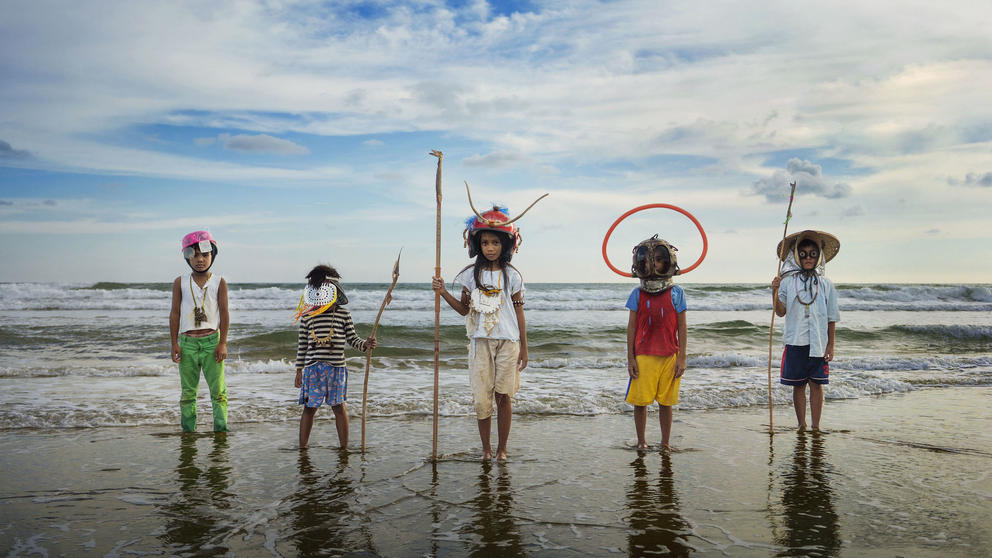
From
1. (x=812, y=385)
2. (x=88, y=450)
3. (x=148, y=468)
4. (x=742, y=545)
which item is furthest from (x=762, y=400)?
(x=88, y=450)

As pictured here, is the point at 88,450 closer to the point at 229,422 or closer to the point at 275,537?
the point at 229,422

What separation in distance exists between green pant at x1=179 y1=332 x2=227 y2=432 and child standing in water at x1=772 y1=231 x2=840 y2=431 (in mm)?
5460

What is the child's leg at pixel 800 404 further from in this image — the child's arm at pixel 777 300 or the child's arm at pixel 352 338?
the child's arm at pixel 352 338

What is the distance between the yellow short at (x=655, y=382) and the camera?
17.8 feet

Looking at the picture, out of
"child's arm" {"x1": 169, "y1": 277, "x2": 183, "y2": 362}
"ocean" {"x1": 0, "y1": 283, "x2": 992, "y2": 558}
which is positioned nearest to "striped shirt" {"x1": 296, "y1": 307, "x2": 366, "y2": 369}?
"ocean" {"x1": 0, "y1": 283, "x2": 992, "y2": 558}

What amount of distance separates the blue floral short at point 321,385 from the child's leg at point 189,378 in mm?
1406

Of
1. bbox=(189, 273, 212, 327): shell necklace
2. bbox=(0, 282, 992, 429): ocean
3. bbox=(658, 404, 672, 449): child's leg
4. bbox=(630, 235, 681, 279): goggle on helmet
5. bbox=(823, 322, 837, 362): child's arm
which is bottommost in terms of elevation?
bbox=(0, 282, 992, 429): ocean

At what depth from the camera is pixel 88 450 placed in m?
5.69

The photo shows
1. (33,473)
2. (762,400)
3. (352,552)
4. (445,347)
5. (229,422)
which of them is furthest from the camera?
(445,347)

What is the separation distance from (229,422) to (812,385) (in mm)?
6189

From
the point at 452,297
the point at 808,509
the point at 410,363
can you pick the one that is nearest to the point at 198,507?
the point at 452,297

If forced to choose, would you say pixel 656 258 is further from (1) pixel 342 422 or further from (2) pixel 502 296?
(1) pixel 342 422

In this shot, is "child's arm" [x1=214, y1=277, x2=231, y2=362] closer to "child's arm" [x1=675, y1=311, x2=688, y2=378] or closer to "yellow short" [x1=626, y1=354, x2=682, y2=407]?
"yellow short" [x1=626, y1=354, x2=682, y2=407]

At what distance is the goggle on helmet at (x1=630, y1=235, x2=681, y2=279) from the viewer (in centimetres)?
543
